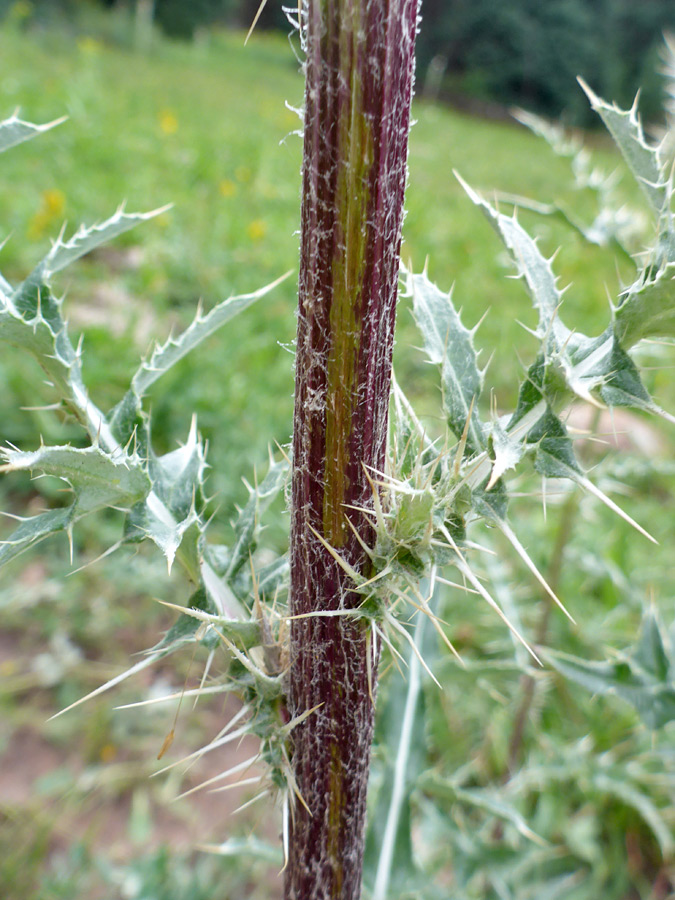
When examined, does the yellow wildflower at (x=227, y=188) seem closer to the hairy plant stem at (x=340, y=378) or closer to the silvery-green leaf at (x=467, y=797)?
the silvery-green leaf at (x=467, y=797)

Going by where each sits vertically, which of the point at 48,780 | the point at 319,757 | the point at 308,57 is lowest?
the point at 48,780

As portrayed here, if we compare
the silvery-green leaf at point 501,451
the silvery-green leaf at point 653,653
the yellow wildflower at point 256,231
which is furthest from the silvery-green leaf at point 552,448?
the yellow wildflower at point 256,231

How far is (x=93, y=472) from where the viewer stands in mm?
661

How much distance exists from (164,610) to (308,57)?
1.96 meters

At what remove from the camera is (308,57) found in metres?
0.54

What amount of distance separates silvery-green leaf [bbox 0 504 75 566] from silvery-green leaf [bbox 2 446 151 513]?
0.05 ft

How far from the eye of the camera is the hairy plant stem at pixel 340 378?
1.75 ft

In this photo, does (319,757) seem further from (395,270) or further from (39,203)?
(39,203)

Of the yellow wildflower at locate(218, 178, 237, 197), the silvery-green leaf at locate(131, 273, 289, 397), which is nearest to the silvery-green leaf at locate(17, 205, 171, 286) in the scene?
the silvery-green leaf at locate(131, 273, 289, 397)

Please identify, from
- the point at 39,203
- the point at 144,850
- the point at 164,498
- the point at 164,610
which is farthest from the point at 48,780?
the point at 39,203

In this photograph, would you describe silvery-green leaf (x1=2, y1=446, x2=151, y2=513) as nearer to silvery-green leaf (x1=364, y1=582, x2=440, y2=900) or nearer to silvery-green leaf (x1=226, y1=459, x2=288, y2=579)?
silvery-green leaf (x1=226, y1=459, x2=288, y2=579)

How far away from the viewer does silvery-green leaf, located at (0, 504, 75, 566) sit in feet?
2.07

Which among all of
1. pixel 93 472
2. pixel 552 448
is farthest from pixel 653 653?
pixel 93 472

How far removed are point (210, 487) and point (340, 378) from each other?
1.96 m
